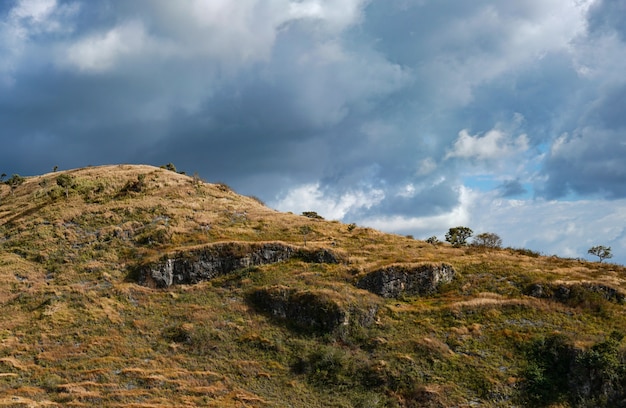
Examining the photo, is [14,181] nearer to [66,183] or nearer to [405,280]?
[66,183]

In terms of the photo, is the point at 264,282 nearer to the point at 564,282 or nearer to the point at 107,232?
the point at 107,232

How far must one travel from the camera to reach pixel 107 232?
6575 centimetres

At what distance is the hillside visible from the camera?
35469mm

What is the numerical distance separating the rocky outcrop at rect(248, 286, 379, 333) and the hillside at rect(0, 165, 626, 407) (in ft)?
0.51

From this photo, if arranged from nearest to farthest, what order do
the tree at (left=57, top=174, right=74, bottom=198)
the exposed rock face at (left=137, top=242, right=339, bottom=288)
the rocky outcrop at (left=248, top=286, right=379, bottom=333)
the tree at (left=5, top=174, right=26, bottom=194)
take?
1. the rocky outcrop at (left=248, top=286, right=379, bottom=333)
2. the exposed rock face at (left=137, top=242, right=339, bottom=288)
3. the tree at (left=57, top=174, right=74, bottom=198)
4. the tree at (left=5, top=174, right=26, bottom=194)

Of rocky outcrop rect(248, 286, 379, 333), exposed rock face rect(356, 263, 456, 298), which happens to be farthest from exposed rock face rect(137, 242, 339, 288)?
rocky outcrop rect(248, 286, 379, 333)

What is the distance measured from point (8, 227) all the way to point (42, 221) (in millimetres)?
5974

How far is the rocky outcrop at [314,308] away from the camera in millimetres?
44344

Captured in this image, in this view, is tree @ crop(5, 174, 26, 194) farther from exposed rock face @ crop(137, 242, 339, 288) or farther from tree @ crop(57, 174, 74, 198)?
exposed rock face @ crop(137, 242, 339, 288)

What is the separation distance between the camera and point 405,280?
5069 centimetres

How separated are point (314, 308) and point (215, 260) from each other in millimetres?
17404

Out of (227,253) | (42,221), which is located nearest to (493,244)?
(227,253)

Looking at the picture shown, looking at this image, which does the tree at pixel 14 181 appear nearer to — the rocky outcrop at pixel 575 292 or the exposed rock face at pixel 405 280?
the exposed rock face at pixel 405 280

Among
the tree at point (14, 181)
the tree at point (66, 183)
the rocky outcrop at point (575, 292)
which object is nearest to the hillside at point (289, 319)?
the rocky outcrop at point (575, 292)
